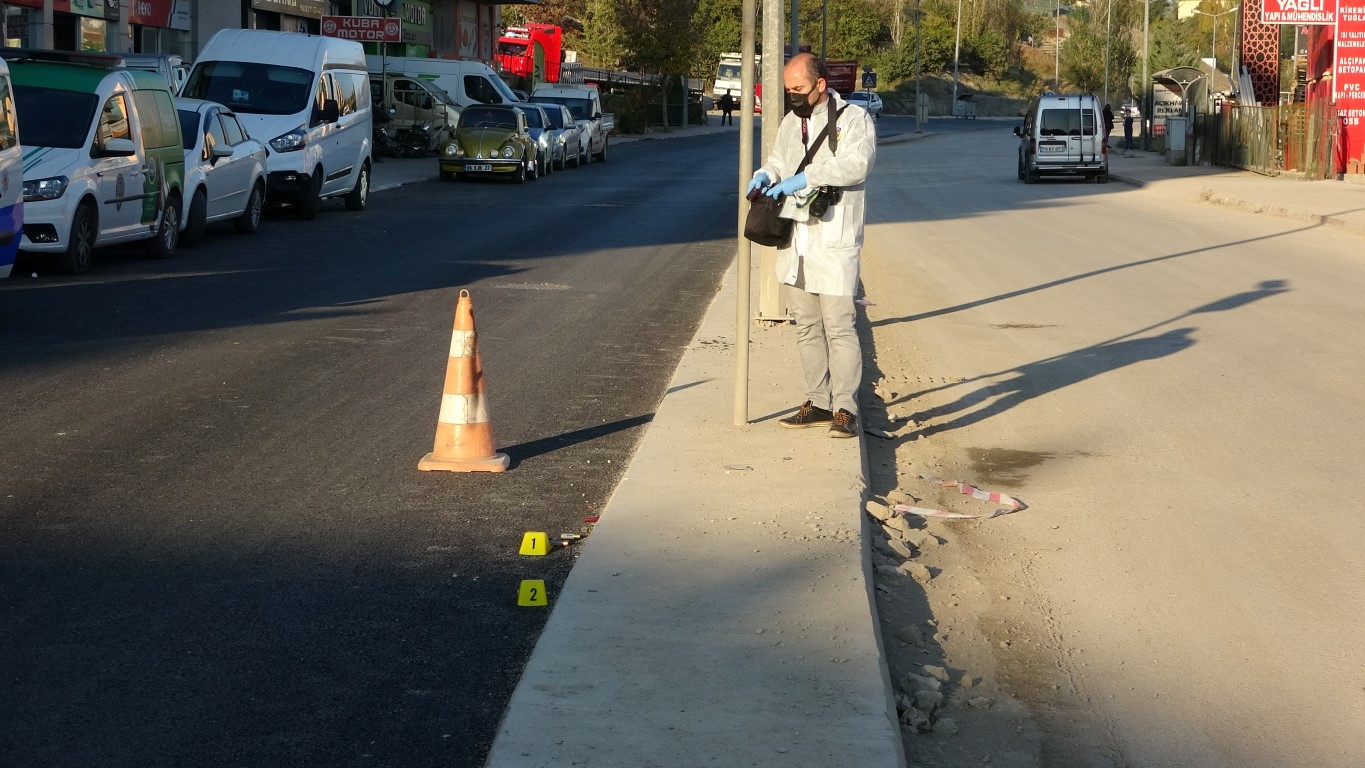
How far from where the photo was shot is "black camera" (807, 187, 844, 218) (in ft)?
25.1

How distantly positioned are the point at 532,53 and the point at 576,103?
23.0m

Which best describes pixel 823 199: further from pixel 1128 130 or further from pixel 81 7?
pixel 1128 130

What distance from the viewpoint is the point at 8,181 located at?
38.9 feet

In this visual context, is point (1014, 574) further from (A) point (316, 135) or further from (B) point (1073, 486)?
(A) point (316, 135)

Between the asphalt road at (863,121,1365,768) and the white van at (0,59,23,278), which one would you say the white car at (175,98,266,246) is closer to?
the white van at (0,59,23,278)

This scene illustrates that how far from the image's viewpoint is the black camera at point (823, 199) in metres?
7.66

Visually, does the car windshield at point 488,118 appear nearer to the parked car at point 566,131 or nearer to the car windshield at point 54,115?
the parked car at point 566,131

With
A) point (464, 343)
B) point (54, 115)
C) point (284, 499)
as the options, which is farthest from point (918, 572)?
point (54, 115)

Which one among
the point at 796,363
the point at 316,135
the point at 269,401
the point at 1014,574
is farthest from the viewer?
the point at 316,135

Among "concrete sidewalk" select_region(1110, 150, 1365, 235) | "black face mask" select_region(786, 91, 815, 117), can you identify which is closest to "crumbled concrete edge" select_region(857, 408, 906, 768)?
"black face mask" select_region(786, 91, 815, 117)

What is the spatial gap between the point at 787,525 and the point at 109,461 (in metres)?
3.28

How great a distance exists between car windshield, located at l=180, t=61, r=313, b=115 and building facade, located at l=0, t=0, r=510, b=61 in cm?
214

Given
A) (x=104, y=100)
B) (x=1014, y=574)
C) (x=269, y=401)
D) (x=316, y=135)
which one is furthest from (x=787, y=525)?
(x=316, y=135)

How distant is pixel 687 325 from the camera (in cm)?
1264
